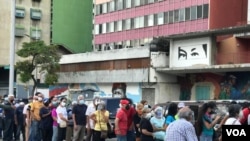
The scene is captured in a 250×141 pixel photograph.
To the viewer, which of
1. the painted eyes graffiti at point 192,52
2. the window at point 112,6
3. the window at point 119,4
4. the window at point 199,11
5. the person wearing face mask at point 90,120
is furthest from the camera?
the window at point 112,6

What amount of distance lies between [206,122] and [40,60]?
138 feet

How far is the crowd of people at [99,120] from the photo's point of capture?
1131cm

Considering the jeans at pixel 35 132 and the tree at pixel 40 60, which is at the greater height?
the tree at pixel 40 60

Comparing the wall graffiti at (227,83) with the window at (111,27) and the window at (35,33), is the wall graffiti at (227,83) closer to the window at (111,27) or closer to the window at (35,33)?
the window at (111,27)

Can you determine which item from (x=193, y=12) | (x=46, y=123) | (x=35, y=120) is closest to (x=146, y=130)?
(x=46, y=123)

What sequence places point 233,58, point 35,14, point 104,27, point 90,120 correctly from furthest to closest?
1. point 35,14
2. point 104,27
3. point 233,58
4. point 90,120

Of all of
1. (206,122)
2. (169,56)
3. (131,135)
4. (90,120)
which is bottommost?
(131,135)

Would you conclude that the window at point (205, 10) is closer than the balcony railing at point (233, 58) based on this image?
No

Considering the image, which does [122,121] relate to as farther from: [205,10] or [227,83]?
[205,10]

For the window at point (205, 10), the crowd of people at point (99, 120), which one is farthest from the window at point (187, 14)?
the crowd of people at point (99, 120)

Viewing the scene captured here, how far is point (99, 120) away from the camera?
15.1 m

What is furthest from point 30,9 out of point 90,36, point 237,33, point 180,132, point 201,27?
point 180,132

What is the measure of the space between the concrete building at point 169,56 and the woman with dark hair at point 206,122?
22756 millimetres

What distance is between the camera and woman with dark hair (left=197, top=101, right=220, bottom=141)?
1108cm
